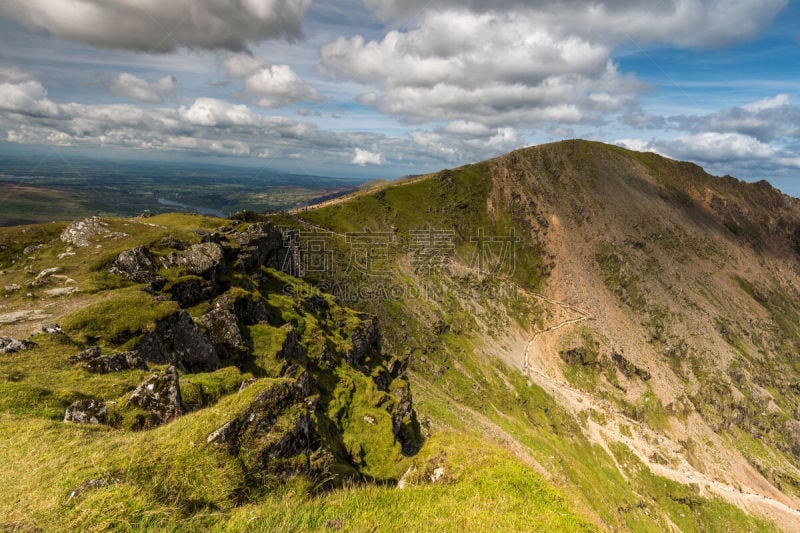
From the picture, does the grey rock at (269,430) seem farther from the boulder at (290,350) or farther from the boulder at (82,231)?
the boulder at (82,231)

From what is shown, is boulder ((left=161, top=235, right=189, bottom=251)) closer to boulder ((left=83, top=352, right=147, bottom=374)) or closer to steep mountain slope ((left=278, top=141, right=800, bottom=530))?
boulder ((left=83, top=352, right=147, bottom=374))

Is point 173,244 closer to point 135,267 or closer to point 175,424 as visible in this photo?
point 135,267

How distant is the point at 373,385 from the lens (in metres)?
55.4

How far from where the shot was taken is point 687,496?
378 feet

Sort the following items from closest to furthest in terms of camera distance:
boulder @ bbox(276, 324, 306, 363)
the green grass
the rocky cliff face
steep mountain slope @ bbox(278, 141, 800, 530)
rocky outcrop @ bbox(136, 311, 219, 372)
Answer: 1. the rocky cliff face
2. the green grass
3. rocky outcrop @ bbox(136, 311, 219, 372)
4. boulder @ bbox(276, 324, 306, 363)
5. steep mountain slope @ bbox(278, 141, 800, 530)

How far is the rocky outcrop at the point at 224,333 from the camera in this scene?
3828 cm

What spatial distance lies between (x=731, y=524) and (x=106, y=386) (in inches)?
6975

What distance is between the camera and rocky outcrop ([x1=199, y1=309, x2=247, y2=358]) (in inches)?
1507

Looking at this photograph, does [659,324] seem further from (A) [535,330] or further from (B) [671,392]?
(A) [535,330]

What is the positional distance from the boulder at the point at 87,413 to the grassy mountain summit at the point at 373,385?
9 cm

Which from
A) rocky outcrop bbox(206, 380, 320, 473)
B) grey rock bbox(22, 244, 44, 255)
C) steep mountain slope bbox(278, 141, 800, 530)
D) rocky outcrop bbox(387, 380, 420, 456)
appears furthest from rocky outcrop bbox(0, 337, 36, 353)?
steep mountain slope bbox(278, 141, 800, 530)

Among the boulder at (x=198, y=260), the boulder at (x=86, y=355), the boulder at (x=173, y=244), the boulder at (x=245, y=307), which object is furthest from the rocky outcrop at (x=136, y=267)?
the boulder at (x=86, y=355)

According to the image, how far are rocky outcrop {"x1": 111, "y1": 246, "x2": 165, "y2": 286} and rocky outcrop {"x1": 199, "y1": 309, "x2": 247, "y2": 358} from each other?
23.8ft

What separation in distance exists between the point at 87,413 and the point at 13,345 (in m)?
13.0
